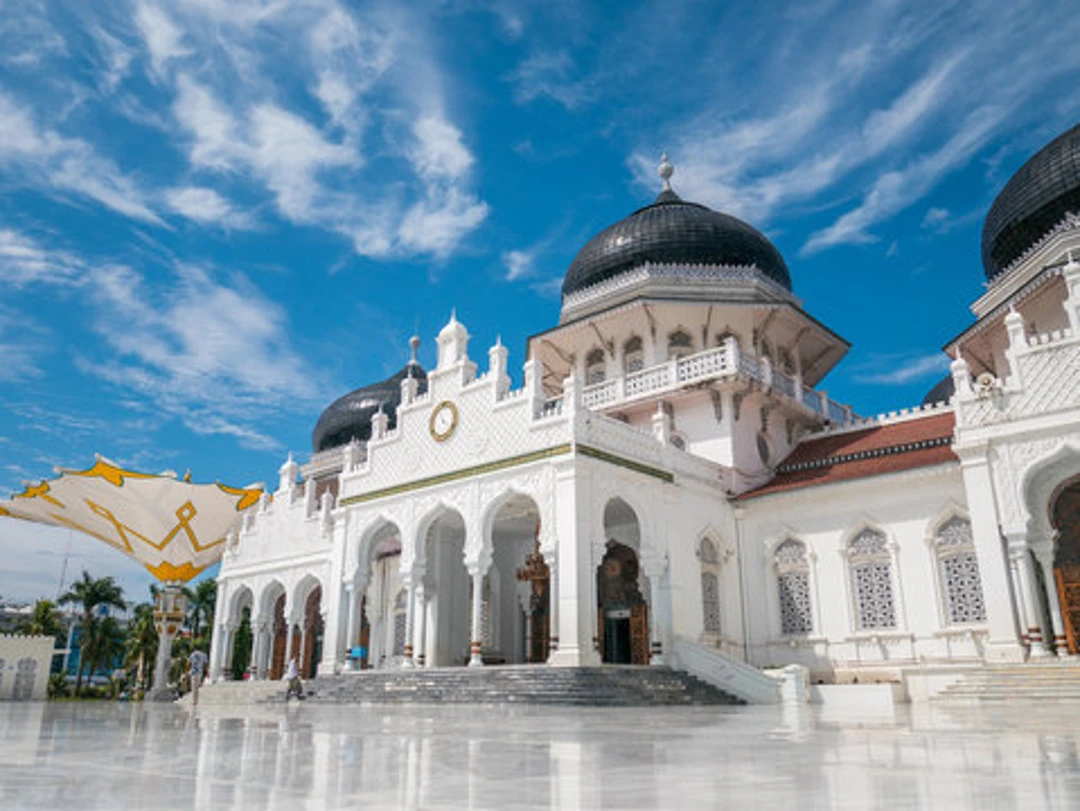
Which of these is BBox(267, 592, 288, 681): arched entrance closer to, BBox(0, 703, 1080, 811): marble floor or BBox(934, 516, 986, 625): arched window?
BBox(934, 516, 986, 625): arched window

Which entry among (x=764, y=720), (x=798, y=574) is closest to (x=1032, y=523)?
(x=798, y=574)

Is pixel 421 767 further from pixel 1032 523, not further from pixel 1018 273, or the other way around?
pixel 1018 273

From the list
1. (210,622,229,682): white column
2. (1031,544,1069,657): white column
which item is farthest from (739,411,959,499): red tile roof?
(210,622,229,682): white column

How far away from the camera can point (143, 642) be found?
146ft

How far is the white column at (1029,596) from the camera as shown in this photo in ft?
50.6

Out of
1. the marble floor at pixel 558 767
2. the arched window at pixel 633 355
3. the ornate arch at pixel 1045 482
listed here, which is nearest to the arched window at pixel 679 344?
the arched window at pixel 633 355

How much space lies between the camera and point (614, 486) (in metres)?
18.4

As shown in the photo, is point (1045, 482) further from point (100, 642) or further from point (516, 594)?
point (100, 642)

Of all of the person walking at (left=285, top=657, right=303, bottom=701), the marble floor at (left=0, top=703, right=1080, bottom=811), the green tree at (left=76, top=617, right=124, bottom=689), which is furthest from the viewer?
the green tree at (left=76, top=617, right=124, bottom=689)

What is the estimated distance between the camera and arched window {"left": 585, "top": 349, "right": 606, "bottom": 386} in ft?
89.2

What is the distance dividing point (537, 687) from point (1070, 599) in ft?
34.1

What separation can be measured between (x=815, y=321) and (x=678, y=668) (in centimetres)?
1322

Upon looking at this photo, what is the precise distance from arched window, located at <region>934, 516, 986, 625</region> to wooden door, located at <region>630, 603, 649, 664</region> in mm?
6682

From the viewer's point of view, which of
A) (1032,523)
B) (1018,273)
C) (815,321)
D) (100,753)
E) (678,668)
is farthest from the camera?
(815,321)
